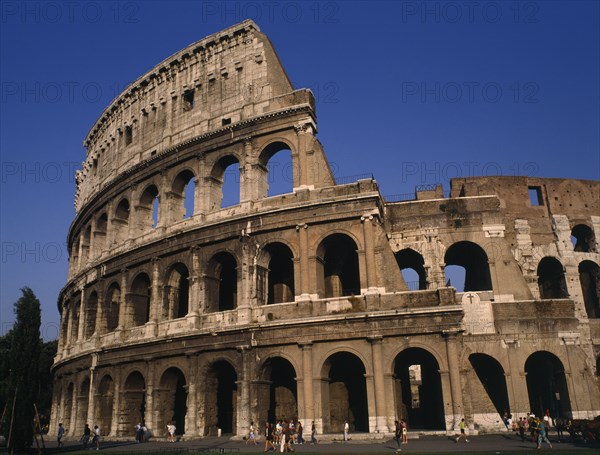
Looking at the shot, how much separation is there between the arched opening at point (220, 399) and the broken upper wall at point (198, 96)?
10.5 metres

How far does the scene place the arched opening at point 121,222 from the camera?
89.6 ft

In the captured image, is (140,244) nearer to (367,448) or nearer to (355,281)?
(355,281)

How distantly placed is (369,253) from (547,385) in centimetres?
1047

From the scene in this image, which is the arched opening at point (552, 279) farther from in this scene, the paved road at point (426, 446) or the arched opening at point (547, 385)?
the paved road at point (426, 446)

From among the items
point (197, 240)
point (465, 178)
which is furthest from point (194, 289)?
point (465, 178)

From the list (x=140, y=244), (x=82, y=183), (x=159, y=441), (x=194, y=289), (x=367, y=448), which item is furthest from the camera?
(x=82, y=183)

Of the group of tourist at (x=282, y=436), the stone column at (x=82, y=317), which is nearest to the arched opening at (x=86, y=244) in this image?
the stone column at (x=82, y=317)

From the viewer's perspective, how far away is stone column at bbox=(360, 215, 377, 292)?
1916 cm

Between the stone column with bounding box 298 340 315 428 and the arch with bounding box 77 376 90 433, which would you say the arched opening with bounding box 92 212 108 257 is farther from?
the stone column with bounding box 298 340 315 428

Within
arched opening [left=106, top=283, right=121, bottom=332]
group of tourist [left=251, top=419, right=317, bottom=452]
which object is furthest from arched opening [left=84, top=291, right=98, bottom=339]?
group of tourist [left=251, top=419, right=317, bottom=452]

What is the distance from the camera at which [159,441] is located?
20000mm

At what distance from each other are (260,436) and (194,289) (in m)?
6.44

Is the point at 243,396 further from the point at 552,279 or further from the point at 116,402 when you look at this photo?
the point at 552,279

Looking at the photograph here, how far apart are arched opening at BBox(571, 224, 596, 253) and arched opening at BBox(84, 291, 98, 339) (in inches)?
963
